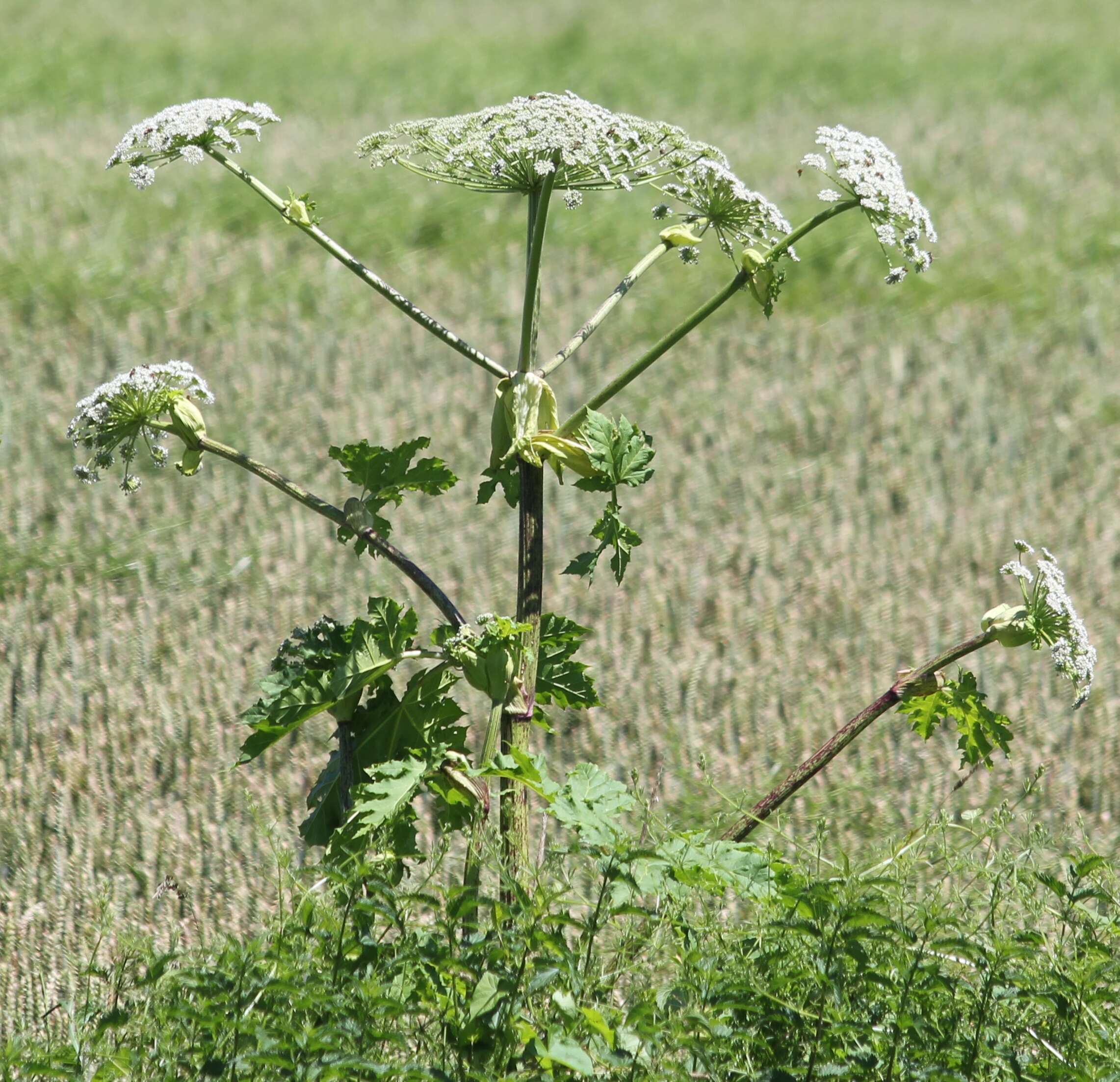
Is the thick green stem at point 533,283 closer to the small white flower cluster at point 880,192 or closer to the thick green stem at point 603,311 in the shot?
the thick green stem at point 603,311

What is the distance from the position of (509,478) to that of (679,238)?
0.39 metres

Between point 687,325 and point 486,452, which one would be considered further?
point 486,452

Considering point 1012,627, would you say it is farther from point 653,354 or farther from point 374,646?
point 374,646

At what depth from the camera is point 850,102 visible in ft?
29.1

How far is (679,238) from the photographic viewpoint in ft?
6.22

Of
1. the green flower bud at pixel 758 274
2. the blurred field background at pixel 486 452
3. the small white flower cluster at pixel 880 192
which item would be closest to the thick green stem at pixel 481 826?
the blurred field background at pixel 486 452

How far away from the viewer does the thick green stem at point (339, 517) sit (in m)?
1.77

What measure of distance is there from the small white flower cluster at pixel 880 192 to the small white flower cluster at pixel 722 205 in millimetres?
91

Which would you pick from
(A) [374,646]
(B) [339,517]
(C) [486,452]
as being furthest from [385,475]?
(C) [486,452]

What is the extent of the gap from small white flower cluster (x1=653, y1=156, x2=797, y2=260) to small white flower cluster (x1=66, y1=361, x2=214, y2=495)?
2.10 feet

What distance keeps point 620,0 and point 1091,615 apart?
35.1 ft

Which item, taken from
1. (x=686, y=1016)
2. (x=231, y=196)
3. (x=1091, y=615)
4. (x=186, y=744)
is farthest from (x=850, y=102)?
(x=686, y=1016)

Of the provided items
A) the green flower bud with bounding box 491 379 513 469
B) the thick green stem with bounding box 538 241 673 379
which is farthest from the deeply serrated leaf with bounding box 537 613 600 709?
the thick green stem with bounding box 538 241 673 379

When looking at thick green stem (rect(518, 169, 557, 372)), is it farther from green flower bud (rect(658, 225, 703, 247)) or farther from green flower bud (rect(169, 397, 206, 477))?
green flower bud (rect(169, 397, 206, 477))
